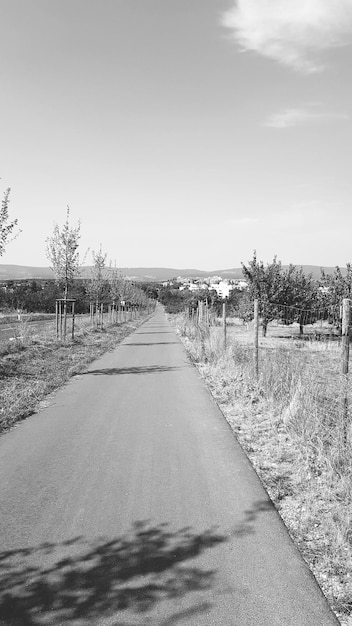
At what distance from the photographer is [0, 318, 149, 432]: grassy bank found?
26.4 feet

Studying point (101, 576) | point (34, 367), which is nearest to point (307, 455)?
point (101, 576)

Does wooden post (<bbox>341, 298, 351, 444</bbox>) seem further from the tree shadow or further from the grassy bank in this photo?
the grassy bank

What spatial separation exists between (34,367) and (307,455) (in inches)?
338

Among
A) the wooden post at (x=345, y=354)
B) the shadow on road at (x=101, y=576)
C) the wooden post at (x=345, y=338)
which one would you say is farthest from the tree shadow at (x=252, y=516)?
the wooden post at (x=345, y=338)

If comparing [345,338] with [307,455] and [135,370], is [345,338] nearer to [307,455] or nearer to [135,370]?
[307,455]

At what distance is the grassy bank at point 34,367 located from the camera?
8055 mm

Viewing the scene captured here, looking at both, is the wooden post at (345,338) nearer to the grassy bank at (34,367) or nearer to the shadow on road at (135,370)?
the grassy bank at (34,367)

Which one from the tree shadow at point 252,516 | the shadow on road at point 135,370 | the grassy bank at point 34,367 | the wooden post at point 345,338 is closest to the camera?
the tree shadow at point 252,516

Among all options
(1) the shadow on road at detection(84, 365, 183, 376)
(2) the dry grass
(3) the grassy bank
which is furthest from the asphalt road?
(1) the shadow on road at detection(84, 365, 183, 376)

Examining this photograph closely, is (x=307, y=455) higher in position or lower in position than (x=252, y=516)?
higher

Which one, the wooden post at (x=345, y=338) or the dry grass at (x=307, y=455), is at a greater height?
the wooden post at (x=345, y=338)

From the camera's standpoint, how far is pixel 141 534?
3695 millimetres

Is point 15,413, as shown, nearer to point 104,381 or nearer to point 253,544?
point 104,381

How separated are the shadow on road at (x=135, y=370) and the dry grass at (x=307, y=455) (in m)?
2.87
